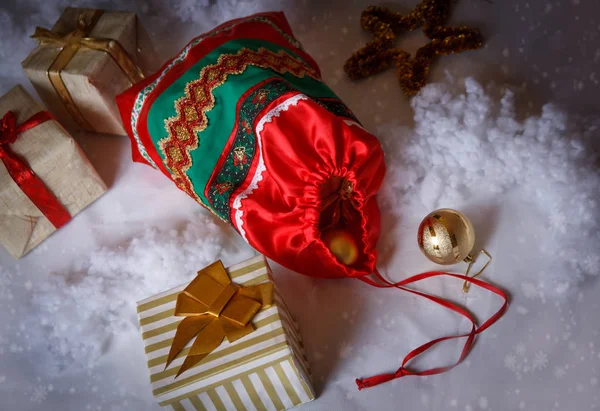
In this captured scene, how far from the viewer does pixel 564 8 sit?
128 centimetres

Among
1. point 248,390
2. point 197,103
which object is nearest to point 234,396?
point 248,390

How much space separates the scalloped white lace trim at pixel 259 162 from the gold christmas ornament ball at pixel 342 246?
17 centimetres

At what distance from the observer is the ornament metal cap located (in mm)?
1055

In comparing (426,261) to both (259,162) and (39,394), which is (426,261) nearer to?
(259,162)

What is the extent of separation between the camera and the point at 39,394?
3.91ft

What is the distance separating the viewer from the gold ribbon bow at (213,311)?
973mm

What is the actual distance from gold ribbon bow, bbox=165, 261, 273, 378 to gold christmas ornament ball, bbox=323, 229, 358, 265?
0.16 metres

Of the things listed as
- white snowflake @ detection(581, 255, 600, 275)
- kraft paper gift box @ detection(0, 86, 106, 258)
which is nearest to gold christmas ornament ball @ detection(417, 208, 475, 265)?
white snowflake @ detection(581, 255, 600, 275)

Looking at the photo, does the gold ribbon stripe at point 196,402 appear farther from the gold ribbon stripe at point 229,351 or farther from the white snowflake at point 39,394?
the white snowflake at point 39,394

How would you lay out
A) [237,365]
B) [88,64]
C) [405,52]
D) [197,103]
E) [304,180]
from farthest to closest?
[405,52] → [88,64] → [197,103] → [304,180] → [237,365]

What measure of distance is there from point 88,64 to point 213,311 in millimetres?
681

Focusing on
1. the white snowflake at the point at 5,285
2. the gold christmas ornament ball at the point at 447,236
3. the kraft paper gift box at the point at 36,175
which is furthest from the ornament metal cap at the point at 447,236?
the white snowflake at the point at 5,285

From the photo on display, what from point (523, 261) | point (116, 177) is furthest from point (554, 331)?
point (116, 177)

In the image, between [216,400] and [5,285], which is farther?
[5,285]
